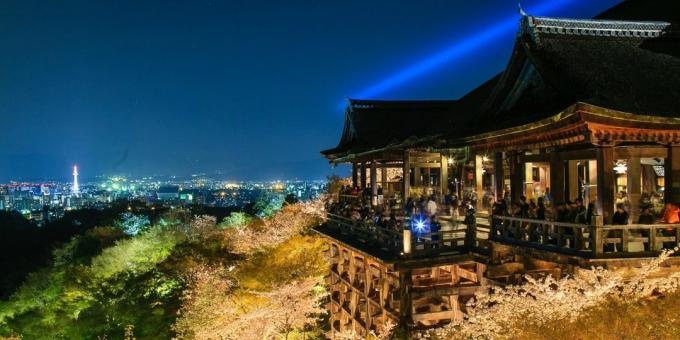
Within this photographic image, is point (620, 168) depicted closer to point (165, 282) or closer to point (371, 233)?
point (371, 233)

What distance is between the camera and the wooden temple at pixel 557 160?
1012cm

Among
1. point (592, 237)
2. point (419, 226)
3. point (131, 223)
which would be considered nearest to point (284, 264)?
point (419, 226)

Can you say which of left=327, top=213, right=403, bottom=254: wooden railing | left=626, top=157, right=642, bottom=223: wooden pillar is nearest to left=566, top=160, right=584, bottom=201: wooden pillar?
left=626, top=157, right=642, bottom=223: wooden pillar

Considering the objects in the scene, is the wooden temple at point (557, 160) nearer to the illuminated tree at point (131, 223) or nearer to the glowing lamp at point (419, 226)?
the glowing lamp at point (419, 226)

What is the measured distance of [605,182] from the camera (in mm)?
10453

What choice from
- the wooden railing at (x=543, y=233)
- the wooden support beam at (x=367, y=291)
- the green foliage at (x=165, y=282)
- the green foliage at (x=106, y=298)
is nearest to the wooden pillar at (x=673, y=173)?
the wooden railing at (x=543, y=233)

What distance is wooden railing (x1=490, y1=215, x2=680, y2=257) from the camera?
31.1 ft

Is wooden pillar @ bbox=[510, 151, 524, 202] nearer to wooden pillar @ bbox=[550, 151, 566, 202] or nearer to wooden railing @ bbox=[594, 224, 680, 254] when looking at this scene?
wooden pillar @ bbox=[550, 151, 566, 202]

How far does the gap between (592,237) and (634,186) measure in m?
5.48

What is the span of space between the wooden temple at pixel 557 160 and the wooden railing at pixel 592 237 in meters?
0.03

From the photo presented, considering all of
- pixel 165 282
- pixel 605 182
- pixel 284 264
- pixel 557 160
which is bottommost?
pixel 165 282

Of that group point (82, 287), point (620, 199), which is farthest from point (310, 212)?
point (620, 199)

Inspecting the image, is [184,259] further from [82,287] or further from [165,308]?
[82,287]

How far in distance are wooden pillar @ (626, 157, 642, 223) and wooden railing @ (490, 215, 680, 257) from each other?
216 centimetres
